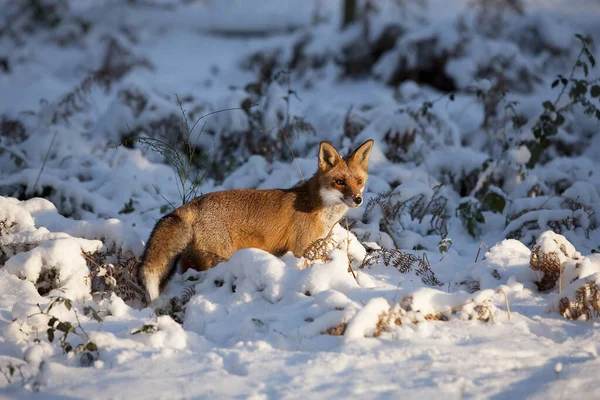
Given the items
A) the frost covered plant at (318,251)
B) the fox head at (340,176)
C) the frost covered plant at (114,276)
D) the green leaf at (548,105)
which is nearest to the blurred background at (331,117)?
the green leaf at (548,105)

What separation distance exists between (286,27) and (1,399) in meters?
24.5

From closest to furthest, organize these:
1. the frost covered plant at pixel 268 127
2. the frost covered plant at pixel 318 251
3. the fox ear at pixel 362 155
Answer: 1. the frost covered plant at pixel 318 251
2. the fox ear at pixel 362 155
3. the frost covered plant at pixel 268 127

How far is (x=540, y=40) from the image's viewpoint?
18.5 m

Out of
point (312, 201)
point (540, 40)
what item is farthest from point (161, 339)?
point (540, 40)

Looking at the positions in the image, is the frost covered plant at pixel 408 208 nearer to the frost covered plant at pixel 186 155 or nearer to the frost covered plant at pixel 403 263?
the frost covered plant at pixel 403 263

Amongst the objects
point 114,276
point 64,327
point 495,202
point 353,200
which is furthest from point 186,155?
point 495,202

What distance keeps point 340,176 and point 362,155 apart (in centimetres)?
47

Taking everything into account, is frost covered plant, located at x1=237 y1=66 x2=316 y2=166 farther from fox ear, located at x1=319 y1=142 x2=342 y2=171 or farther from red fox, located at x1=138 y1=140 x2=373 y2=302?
red fox, located at x1=138 y1=140 x2=373 y2=302

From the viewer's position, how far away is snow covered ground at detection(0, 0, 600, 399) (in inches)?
140

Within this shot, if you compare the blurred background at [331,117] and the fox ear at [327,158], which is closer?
the fox ear at [327,158]

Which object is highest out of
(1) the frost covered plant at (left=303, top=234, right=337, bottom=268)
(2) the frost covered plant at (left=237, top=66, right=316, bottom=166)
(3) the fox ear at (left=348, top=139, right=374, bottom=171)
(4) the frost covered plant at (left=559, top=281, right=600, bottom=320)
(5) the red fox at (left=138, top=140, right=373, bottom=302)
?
(2) the frost covered plant at (left=237, top=66, right=316, bottom=166)

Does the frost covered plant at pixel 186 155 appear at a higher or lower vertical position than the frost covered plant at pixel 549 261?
higher

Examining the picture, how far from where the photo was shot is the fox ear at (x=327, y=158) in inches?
225

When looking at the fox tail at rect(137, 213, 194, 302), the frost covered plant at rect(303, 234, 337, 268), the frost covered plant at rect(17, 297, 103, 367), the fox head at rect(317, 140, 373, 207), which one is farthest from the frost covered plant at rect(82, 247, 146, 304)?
the fox head at rect(317, 140, 373, 207)
